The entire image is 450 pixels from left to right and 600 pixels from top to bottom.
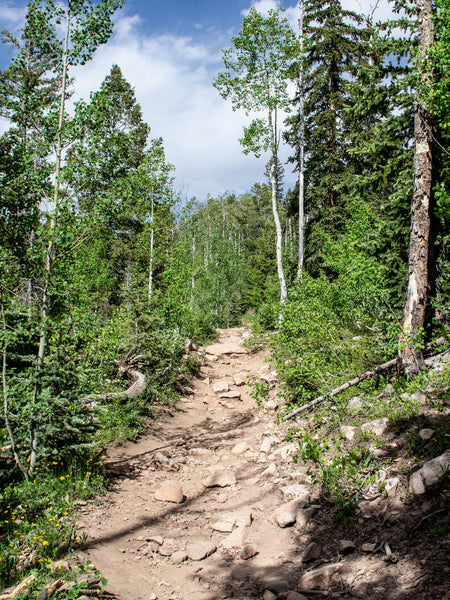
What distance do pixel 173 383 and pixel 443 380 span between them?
28.2 ft

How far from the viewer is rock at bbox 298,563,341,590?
140 inches

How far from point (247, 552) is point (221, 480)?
2.18 m

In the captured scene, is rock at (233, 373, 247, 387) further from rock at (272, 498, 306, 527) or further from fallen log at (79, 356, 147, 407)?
rock at (272, 498, 306, 527)

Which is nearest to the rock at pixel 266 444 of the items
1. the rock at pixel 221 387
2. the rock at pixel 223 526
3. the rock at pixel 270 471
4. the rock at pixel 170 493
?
the rock at pixel 270 471

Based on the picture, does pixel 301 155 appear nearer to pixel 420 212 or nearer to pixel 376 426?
pixel 420 212

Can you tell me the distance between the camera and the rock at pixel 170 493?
6074 millimetres

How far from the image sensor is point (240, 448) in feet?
26.1

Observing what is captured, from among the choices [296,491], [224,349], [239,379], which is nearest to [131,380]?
[239,379]

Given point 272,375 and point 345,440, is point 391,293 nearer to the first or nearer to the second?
point 345,440

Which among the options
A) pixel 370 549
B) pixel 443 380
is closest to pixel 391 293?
pixel 443 380

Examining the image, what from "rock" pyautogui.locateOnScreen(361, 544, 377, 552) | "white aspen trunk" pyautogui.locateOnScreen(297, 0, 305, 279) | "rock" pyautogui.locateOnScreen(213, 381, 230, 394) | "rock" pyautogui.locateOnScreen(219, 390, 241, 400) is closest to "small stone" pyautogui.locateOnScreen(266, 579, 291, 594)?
"rock" pyautogui.locateOnScreen(361, 544, 377, 552)

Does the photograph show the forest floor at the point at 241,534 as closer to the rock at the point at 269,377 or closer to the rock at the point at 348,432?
the rock at the point at 348,432

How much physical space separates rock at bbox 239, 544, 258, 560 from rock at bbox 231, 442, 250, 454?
11.1ft

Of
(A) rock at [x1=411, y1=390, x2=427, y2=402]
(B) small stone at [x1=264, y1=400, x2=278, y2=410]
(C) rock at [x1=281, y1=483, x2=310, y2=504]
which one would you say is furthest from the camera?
(B) small stone at [x1=264, y1=400, x2=278, y2=410]
